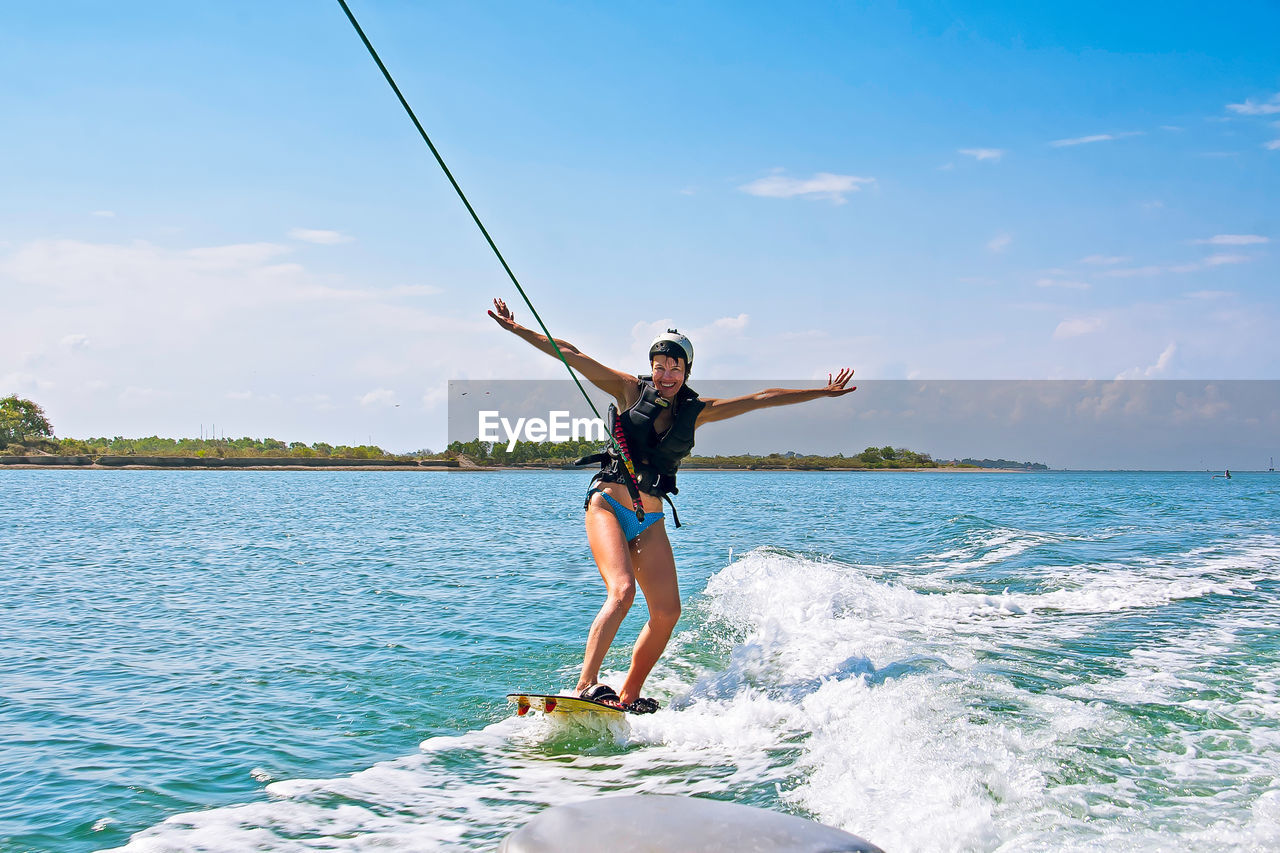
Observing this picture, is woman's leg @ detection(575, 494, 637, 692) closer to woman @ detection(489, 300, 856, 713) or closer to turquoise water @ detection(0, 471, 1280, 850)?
woman @ detection(489, 300, 856, 713)

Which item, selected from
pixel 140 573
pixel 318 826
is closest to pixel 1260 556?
pixel 318 826

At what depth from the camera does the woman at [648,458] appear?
580 cm

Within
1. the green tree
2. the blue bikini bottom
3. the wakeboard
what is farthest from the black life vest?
the green tree

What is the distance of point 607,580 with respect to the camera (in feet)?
18.8

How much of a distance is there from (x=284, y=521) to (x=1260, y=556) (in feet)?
87.1

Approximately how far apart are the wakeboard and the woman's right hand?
2.45 m

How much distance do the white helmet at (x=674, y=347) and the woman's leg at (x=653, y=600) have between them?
1.18 meters

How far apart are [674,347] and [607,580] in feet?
5.39

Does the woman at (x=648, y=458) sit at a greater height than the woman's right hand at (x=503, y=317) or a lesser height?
lesser

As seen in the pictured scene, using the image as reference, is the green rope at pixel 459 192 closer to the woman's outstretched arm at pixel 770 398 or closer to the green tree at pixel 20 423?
the woman's outstretched arm at pixel 770 398

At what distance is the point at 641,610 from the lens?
11.4m

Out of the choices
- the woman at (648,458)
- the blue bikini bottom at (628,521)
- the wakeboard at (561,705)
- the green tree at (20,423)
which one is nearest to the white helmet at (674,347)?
the woman at (648,458)

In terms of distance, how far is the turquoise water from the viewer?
3996 millimetres

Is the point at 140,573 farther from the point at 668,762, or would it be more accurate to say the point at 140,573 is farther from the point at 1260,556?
the point at 1260,556
